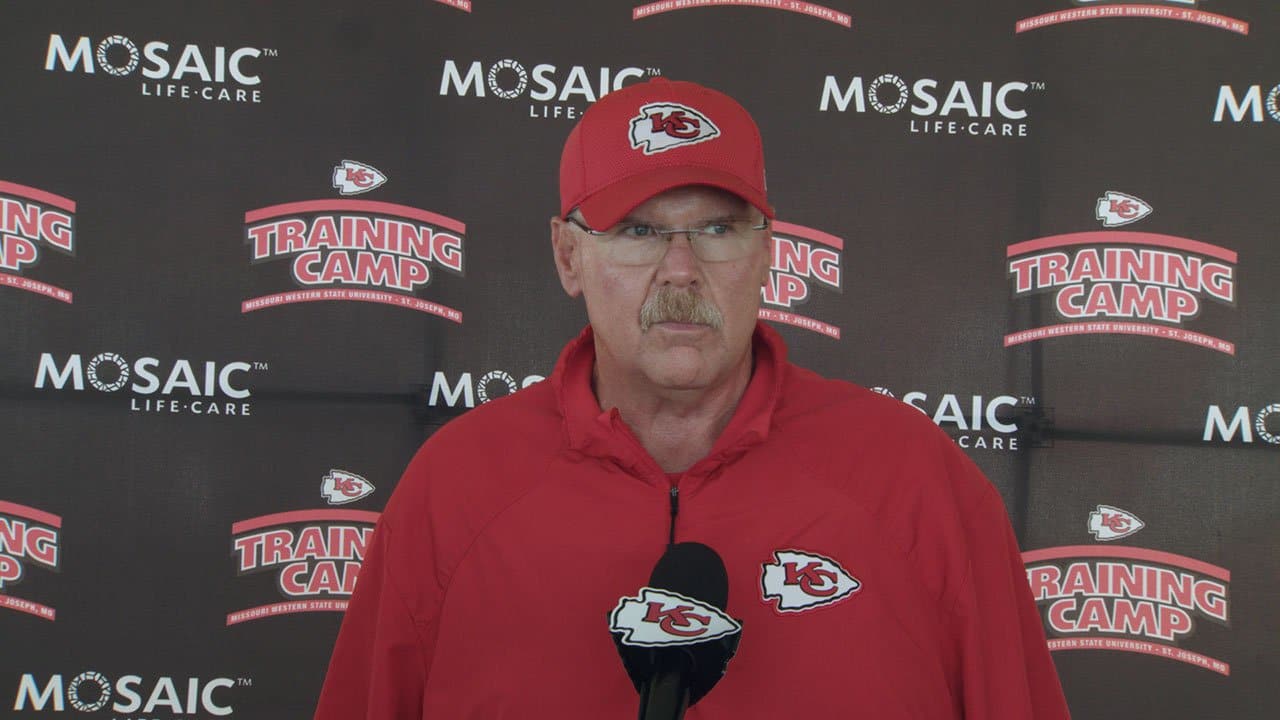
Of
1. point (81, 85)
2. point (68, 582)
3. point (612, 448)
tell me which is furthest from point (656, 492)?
point (81, 85)

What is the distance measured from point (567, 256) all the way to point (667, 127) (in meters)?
0.19

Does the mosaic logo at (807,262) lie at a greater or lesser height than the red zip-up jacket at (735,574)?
greater

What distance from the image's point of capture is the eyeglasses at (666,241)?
947 mm

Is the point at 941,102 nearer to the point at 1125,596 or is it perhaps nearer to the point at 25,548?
the point at 1125,596

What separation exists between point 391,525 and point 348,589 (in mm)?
1035

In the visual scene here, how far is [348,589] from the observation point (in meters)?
1.94

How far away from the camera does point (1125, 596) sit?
1936 mm

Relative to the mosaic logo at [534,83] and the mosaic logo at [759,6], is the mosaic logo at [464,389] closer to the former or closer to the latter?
the mosaic logo at [534,83]

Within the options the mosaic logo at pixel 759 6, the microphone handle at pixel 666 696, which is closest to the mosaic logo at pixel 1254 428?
the mosaic logo at pixel 759 6

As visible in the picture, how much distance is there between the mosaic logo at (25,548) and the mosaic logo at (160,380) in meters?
0.24

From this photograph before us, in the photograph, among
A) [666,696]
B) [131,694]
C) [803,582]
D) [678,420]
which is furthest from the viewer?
[131,694]

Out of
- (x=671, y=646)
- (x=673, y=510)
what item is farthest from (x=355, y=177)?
(x=671, y=646)

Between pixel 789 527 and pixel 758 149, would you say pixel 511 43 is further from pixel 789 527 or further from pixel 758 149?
pixel 789 527

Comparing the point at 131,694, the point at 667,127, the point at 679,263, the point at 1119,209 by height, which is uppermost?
the point at 1119,209
